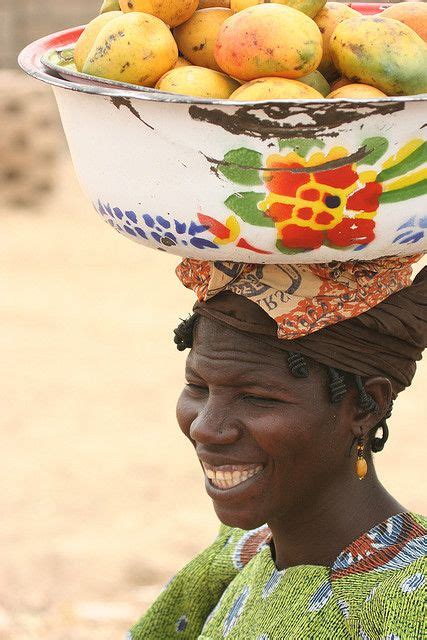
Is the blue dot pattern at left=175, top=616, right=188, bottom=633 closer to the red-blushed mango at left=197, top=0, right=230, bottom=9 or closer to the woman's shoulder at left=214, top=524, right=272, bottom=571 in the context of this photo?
the woman's shoulder at left=214, top=524, right=272, bottom=571

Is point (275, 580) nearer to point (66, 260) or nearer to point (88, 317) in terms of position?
point (88, 317)

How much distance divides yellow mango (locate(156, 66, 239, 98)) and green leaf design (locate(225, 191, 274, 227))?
0.17 metres

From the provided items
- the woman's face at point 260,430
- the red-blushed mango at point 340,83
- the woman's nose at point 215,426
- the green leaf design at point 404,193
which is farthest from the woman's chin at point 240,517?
the red-blushed mango at point 340,83

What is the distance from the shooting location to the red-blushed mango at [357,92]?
1.74 m

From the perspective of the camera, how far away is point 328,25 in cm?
195

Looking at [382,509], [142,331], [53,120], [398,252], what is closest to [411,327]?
[398,252]

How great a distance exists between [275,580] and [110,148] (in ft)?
3.20

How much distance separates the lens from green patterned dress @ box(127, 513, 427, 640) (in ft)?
6.31

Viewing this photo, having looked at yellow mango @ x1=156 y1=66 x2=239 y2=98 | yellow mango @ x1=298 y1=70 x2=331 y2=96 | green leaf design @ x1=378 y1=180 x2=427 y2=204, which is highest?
yellow mango @ x1=156 y1=66 x2=239 y2=98

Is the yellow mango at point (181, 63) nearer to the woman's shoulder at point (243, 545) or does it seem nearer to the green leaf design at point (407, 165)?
the green leaf design at point (407, 165)

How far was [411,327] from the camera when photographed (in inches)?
80.9

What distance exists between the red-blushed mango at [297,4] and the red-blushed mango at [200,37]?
3cm

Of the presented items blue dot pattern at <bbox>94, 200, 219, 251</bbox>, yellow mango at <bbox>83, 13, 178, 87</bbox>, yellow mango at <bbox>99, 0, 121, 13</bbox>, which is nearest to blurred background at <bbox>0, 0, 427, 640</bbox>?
blue dot pattern at <bbox>94, 200, 219, 251</bbox>

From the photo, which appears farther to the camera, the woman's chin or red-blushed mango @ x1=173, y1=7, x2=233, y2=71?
the woman's chin
